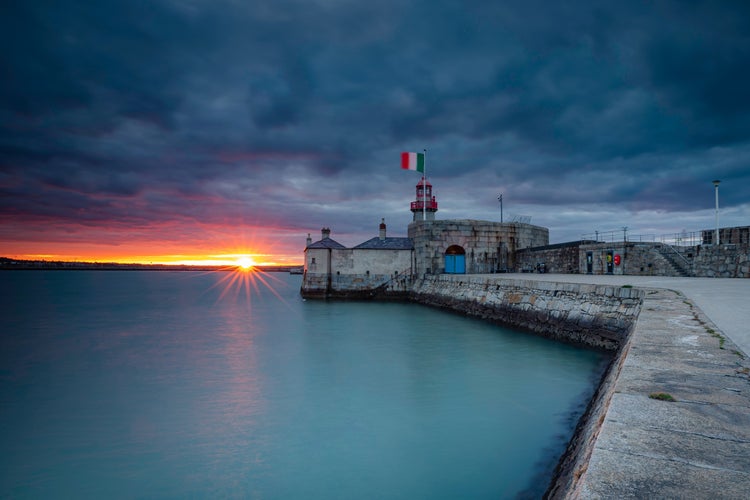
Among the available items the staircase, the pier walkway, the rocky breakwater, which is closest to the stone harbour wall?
the staircase

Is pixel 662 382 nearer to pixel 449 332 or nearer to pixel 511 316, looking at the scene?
pixel 449 332

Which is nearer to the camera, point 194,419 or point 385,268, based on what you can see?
point 194,419

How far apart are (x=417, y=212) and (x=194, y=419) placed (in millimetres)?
24399

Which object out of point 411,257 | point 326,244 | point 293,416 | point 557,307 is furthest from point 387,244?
point 293,416

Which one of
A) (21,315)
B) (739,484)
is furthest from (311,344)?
(21,315)

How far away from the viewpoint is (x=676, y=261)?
1552 cm

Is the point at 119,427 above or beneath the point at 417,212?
beneath

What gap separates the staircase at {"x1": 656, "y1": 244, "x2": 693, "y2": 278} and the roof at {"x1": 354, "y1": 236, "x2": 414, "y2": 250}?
11957 millimetres

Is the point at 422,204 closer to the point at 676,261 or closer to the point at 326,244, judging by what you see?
the point at 326,244

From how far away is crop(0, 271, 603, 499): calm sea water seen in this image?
13.8 feet

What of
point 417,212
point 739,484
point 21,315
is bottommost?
point 21,315

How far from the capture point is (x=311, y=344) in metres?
11.7

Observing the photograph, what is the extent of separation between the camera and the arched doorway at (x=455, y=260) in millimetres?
22812

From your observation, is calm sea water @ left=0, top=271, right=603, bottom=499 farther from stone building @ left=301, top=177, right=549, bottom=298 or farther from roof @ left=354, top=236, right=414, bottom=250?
roof @ left=354, top=236, right=414, bottom=250
